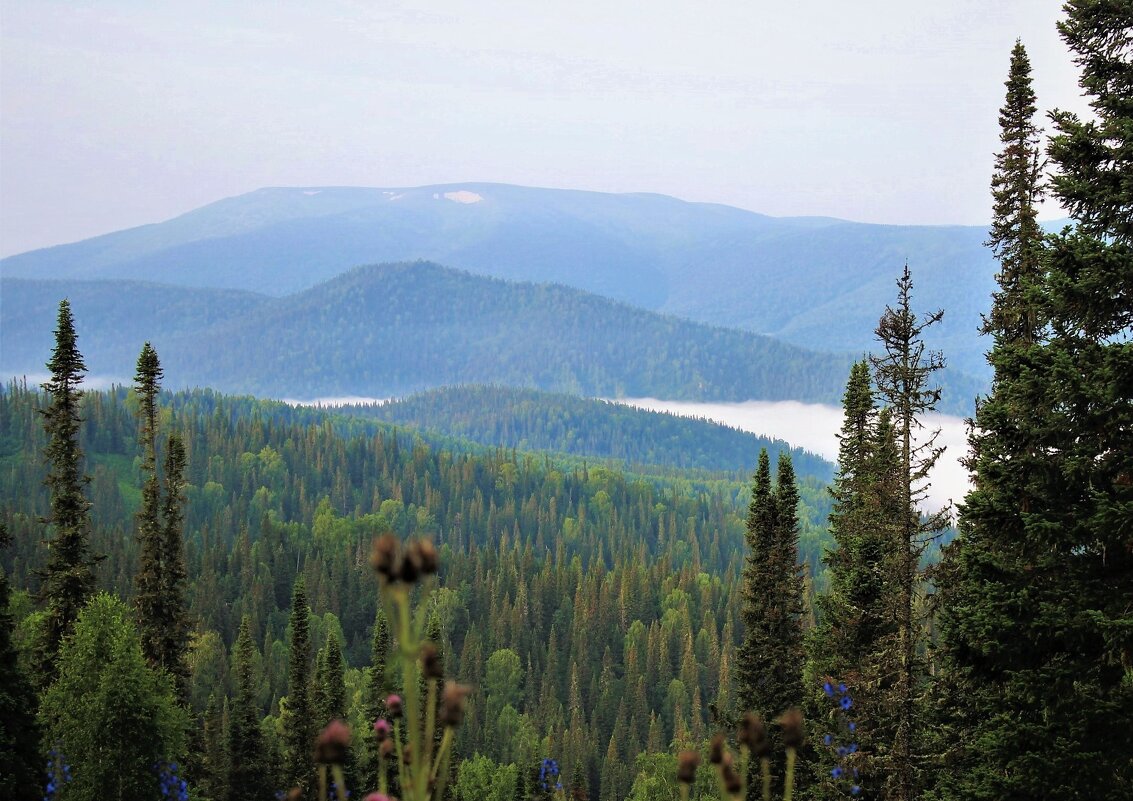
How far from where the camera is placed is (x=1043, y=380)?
15945mm

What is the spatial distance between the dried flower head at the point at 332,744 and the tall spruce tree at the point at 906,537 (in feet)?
69.2

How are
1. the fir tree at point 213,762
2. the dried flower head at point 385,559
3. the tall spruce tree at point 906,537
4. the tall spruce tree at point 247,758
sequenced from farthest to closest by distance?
the tall spruce tree at point 247,758
the fir tree at point 213,762
the tall spruce tree at point 906,537
the dried flower head at point 385,559

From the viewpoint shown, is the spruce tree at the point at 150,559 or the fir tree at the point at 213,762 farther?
the fir tree at the point at 213,762

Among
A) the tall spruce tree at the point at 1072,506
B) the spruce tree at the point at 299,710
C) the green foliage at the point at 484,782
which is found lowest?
the green foliage at the point at 484,782

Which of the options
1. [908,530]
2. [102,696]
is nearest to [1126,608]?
[908,530]

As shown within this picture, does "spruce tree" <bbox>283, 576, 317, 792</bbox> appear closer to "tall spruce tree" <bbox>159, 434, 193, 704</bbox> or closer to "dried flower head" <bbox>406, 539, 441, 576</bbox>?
"tall spruce tree" <bbox>159, 434, 193, 704</bbox>

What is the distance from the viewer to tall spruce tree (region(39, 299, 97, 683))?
39.4m

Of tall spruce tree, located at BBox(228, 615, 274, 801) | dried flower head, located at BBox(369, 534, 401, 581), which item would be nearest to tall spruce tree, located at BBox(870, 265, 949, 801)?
dried flower head, located at BBox(369, 534, 401, 581)

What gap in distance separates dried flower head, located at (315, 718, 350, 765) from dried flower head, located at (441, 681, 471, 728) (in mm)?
395

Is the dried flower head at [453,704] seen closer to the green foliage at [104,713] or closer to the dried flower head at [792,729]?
the dried flower head at [792,729]

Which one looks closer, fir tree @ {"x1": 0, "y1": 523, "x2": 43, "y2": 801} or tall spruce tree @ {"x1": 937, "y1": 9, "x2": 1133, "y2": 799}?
tall spruce tree @ {"x1": 937, "y1": 9, "x2": 1133, "y2": 799}

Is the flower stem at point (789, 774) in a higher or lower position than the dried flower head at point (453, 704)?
lower

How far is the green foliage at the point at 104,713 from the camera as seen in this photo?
1388 inches

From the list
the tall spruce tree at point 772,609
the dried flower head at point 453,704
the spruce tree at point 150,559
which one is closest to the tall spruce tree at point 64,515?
the spruce tree at point 150,559
